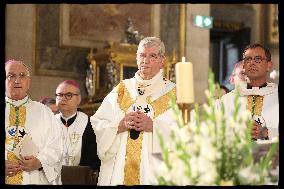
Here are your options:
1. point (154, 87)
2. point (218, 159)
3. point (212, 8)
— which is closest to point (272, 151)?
point (218, 159)

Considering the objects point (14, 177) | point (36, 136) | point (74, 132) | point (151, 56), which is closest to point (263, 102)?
point (151, 56)

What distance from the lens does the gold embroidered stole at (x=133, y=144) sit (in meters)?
5.55

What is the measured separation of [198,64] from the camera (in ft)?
49.2

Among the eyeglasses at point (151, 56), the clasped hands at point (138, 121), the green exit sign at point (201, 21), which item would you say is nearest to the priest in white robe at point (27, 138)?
the clasped hands at point (138, 121)

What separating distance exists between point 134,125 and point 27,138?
89 centimetres

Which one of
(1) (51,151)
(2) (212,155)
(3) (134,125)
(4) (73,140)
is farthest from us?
(4) (73,140)

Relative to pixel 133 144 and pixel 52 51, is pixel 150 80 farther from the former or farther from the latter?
pixel 52 51

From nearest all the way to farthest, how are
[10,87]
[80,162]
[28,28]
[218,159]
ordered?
[218,159], [10,87], [80,162], [28,28]

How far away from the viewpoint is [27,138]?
523 centimetres

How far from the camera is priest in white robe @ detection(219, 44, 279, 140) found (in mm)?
5395

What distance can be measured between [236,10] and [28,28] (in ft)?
23.5

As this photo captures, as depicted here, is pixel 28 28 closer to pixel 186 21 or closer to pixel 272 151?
pixel 186 21

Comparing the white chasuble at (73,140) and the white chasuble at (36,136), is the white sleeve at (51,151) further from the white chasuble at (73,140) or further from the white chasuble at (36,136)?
the white chasuble at (73,140)

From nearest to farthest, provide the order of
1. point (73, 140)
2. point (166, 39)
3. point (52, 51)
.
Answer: point (73, 140), point (52, 51), point (166, 39)
